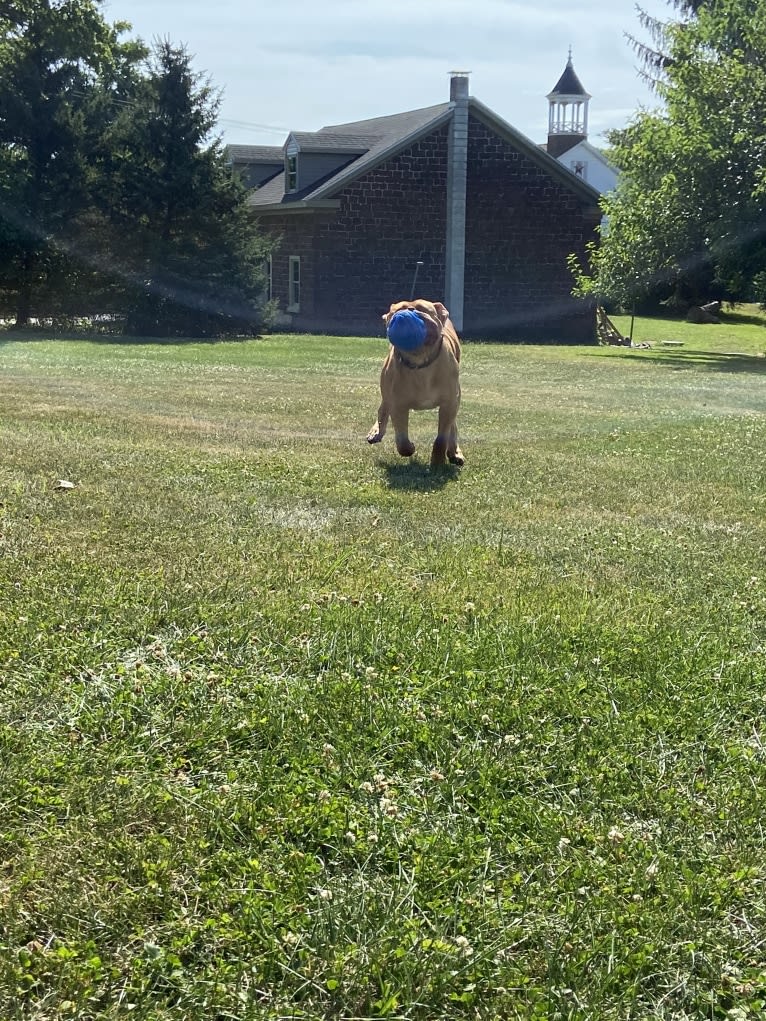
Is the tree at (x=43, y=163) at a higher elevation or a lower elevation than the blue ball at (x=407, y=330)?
higher

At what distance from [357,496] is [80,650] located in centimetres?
337

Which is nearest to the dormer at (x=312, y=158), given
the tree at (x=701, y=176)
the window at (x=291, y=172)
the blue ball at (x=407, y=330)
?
the window at (x=291, y=172)

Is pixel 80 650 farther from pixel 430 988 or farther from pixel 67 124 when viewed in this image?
pixel 67 124

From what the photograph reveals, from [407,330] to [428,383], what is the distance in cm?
62

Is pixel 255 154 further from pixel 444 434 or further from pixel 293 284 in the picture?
pixel 444 434

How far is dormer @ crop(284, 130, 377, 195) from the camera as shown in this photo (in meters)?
35.9

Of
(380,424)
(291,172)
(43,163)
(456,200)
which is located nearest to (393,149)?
(456,200)

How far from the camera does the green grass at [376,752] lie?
2561mm

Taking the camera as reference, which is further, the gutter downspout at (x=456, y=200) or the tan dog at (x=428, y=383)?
the gutter downspout at (x=456, y=200)

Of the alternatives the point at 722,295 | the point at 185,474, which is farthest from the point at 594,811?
the point at 722,295

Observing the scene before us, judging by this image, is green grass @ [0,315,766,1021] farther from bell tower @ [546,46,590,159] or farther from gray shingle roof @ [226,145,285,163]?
bell tower @ [546,46,590,159]

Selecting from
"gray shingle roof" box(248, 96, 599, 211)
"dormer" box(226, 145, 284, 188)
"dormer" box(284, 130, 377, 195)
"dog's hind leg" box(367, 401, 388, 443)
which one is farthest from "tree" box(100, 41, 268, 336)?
"dog's hind leg" box(367, 401, 388, 443)

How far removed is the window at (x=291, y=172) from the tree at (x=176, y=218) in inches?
257

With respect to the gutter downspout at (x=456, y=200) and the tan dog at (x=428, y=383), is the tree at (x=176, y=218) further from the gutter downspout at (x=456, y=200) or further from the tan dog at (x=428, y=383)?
the tan dog at (x=428, y=383)
